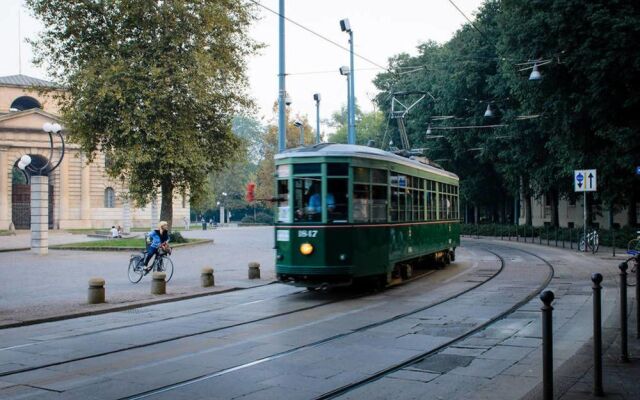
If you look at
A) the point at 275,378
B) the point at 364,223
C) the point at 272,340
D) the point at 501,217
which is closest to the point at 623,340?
the point at 275,378

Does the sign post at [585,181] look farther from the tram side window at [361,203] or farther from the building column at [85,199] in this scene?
the building column at [85,199]

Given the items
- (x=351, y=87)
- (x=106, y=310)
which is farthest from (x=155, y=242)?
(x=351, y=87)

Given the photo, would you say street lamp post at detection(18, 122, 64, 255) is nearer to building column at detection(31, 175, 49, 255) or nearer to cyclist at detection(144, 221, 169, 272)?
building column at detection(31, 175, 49, 255)

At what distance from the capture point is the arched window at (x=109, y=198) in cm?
6575

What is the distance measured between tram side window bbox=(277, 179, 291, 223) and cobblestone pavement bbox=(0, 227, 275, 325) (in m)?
3.13

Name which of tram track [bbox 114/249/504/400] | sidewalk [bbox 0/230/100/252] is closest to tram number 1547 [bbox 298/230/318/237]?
tram track [bbox 114/249/504/400]

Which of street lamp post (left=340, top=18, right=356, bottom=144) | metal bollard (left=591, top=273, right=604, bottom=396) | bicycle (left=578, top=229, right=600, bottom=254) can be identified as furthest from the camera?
bicycle (left=578, top=229, right=600, bottom=254)

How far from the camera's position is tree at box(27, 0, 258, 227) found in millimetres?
31734

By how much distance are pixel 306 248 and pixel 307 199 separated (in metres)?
1.04

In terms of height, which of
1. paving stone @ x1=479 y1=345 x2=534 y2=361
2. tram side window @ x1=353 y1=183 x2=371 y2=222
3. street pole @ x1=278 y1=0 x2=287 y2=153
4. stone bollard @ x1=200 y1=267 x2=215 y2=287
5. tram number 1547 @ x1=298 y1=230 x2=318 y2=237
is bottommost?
paving stone @ x1=479 y1=345 x2=534 y2=361

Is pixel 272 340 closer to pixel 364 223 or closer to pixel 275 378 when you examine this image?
pixel 275 378

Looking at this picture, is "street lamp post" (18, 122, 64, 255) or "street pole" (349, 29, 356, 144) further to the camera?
"street lamp post" (18, 122, 64, 255)

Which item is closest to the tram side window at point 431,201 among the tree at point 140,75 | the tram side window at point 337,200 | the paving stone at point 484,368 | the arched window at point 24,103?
the tram side window at point 337,200

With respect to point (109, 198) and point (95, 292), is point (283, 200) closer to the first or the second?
point (95, 292)
